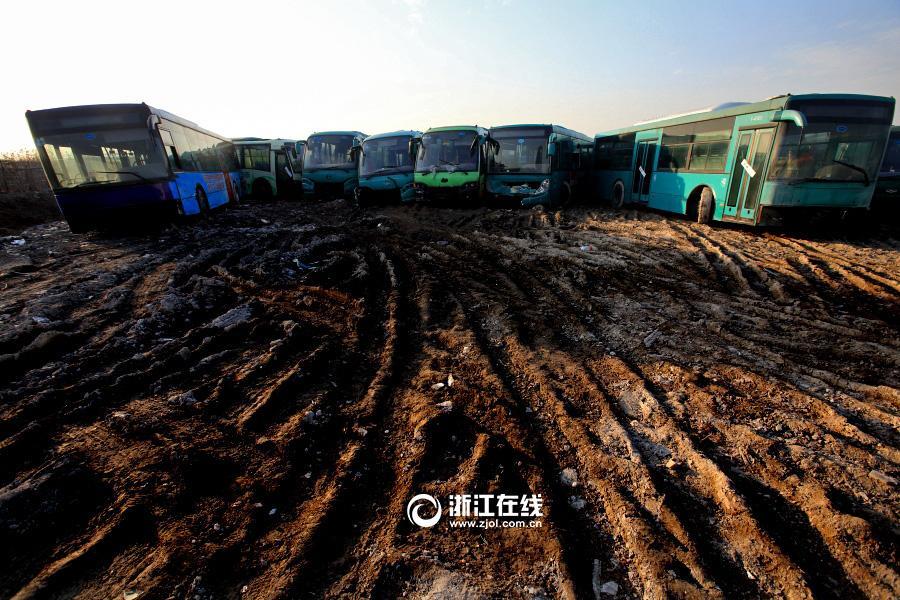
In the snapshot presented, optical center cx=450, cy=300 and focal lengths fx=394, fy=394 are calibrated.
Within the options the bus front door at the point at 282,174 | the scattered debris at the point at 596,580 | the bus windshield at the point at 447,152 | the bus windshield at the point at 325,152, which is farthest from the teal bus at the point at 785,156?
the bus front door at the point at 282,174

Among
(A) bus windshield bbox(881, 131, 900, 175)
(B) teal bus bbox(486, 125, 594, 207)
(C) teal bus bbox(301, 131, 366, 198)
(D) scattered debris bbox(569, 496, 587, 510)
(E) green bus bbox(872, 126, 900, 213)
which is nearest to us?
(D) scattered debris bbox(569, 496, 587, 510)

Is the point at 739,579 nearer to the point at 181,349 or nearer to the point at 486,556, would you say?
the point at 486,556

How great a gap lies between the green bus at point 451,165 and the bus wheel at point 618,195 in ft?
17.9

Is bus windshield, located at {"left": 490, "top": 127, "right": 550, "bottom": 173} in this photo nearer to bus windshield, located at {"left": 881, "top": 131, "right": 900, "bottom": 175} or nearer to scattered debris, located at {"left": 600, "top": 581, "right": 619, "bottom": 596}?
bus windshield, located at {"left": 881, "top": 131, "right": 900, "bottom": 175}

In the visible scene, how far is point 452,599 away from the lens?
6.08ft

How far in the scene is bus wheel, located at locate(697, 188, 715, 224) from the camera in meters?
10.4

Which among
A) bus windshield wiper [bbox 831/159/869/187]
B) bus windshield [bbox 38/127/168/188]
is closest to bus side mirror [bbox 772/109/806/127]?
bus windshield wiper [bbox 831/159/869/187]

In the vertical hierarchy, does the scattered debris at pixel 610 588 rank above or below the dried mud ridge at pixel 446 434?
below

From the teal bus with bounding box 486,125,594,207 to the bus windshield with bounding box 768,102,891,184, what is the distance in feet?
19.7

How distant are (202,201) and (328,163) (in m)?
5.11

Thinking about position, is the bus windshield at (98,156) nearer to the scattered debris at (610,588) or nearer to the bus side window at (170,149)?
the bus side window at (170,149)

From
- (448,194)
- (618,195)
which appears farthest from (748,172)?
(448,194)

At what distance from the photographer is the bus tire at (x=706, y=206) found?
409 inches

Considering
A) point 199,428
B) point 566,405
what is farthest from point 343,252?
point 566,405
